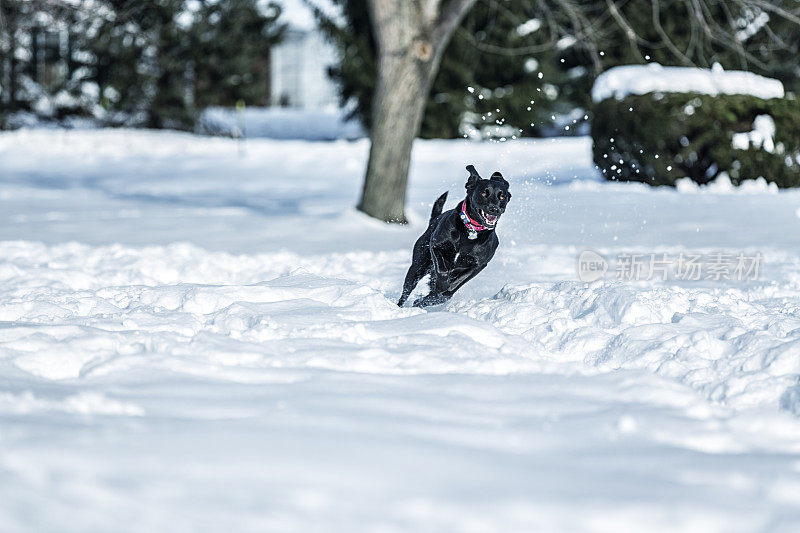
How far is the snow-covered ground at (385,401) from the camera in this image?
2.36m

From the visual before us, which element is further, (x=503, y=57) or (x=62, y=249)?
(x=503, y=57)

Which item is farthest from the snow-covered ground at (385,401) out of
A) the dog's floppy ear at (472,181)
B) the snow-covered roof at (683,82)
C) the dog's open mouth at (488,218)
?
the snow-covered roof at (683,82)

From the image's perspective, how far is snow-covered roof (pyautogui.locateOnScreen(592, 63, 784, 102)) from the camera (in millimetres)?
13203

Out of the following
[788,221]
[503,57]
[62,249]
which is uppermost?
[503,57]

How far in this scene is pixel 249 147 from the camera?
20359 millimetres

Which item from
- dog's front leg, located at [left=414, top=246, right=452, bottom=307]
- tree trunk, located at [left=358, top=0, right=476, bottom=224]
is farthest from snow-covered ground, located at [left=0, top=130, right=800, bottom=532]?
tree trunk, located at [left=358, top=0, right=476, bottom=224]

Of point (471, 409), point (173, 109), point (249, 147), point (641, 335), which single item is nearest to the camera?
point (471, 409)

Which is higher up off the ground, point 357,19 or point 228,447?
point 357,19

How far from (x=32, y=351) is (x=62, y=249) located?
4.43 m

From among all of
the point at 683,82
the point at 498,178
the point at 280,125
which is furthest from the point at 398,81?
the point at 280,125

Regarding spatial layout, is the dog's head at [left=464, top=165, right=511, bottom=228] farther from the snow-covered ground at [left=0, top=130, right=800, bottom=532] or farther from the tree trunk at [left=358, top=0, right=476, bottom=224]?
the tree trunk at [left=358, top=0, right=476, bottom=224]

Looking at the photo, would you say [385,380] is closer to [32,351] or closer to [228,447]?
[228,447]

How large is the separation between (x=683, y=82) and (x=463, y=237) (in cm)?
949

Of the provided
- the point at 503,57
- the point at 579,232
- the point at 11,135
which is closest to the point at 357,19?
the point at 503,57
